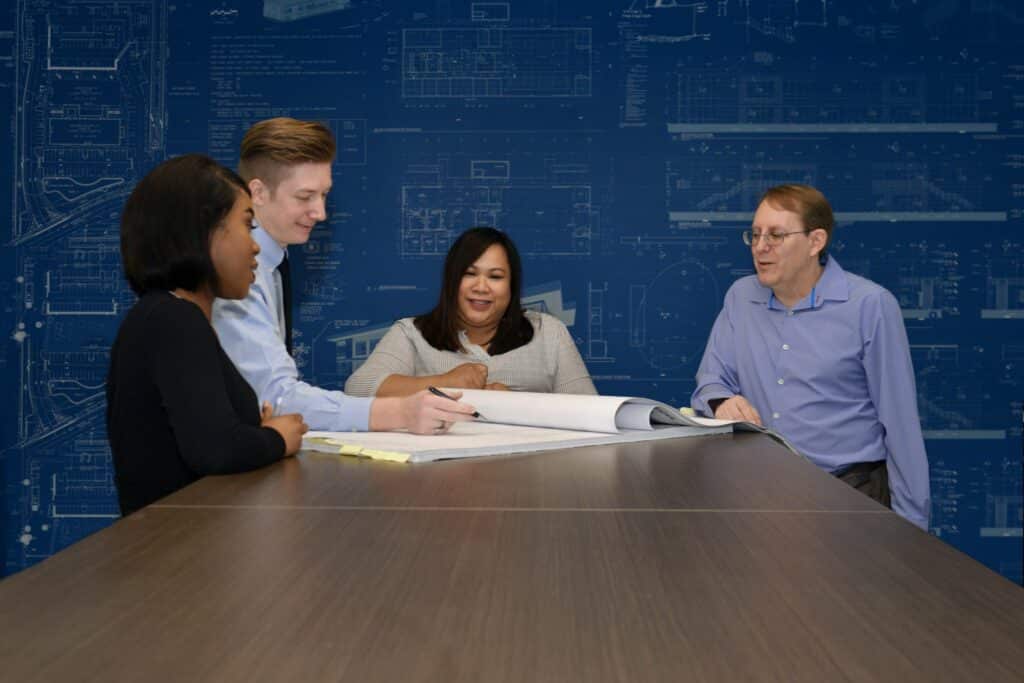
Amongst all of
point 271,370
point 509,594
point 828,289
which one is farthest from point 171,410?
point 828,289

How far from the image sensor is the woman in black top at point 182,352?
1.58 metres

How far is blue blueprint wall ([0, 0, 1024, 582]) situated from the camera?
4.14 meters

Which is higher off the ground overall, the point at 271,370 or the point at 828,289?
the point at 828,289

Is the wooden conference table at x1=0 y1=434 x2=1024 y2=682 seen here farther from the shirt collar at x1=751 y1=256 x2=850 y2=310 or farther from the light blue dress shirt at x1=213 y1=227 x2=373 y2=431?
the shirt collar at x1=751 y1=256 x2=850 y2=310

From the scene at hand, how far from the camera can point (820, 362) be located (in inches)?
122

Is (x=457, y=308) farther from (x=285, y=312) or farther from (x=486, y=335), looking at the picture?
(x=285, y=312)

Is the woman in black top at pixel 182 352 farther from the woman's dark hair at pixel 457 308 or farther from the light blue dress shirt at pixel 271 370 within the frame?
the woman's dark hair at pixel 457 308

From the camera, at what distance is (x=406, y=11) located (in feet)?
13.8

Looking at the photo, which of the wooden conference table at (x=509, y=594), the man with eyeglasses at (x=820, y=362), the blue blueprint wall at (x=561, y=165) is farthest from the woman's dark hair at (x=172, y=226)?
the blue blueprint wall at (x=561, y=165)

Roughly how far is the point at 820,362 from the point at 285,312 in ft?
5.10

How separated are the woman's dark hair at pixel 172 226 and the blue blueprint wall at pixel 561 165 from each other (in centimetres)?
244

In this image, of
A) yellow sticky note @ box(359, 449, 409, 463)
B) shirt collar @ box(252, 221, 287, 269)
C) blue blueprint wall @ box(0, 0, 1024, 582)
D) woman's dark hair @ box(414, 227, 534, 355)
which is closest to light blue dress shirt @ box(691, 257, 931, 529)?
woman's dark hair @ box(414, 227, 534, 355)

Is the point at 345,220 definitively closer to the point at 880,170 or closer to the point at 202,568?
the point at 880,170

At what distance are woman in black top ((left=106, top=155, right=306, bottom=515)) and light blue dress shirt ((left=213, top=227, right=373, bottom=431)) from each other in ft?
0.76
